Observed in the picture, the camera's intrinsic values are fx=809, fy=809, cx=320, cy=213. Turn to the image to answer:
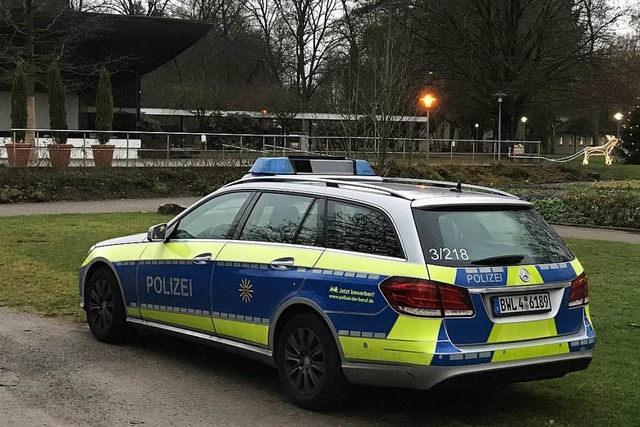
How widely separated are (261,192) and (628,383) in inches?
120

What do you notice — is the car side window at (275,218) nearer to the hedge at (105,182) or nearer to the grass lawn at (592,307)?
the grass lawn at (592,307)

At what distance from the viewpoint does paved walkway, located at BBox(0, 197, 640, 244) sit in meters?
16.1

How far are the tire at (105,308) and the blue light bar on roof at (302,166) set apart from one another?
1.63 meters

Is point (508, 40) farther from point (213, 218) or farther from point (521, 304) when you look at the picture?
point (521, 304)

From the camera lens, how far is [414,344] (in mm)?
4758

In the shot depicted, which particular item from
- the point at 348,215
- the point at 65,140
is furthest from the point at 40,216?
the point at 348,215

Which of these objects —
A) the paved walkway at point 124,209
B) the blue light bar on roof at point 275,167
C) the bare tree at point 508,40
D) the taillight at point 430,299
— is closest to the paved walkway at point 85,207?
the paved walkway at point 124,209

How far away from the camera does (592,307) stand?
337 inches

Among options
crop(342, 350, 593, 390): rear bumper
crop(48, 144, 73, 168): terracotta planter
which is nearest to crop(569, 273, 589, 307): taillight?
crop(342, 350, 593, 390): rear bumper

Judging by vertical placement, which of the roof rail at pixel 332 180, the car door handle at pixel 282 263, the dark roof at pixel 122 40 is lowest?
the car door handle at pixel 282 263

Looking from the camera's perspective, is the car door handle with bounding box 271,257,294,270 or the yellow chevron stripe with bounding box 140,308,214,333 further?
the yellow chevron stripe with bounding box 140,308,214,333

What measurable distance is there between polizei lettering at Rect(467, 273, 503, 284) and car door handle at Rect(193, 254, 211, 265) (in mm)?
2162

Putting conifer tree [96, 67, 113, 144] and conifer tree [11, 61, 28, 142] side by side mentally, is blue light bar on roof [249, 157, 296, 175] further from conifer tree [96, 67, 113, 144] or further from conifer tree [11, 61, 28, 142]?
conifer tree [11, 61, 28, 142]

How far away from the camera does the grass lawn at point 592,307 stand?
5336mm
